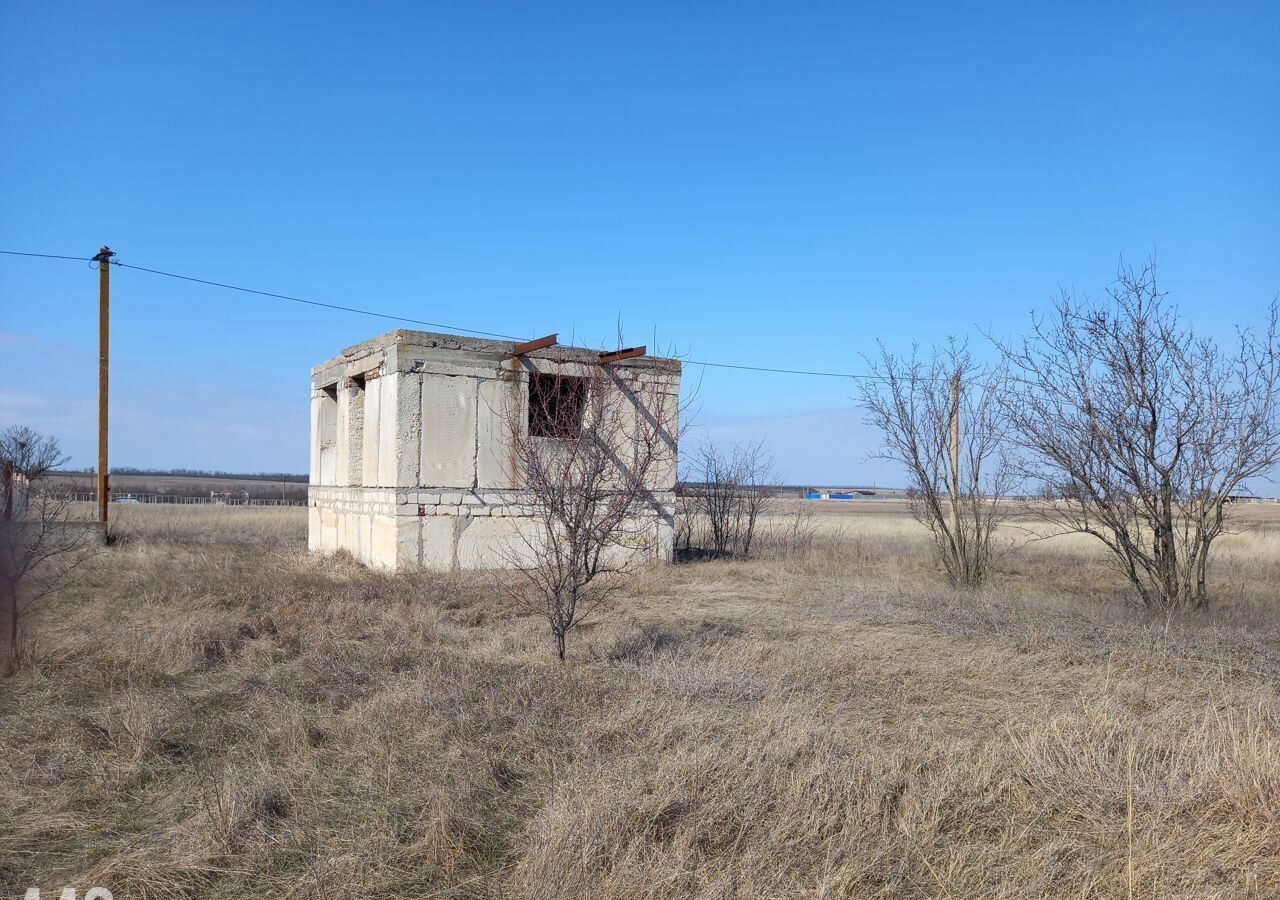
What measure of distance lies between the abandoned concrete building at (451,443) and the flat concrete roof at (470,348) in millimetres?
17

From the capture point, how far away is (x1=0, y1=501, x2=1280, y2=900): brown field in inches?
149

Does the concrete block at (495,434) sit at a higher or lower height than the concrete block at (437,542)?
higher

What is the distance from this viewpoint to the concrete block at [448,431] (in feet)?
44.5

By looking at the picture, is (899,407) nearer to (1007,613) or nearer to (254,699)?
(1007,613)

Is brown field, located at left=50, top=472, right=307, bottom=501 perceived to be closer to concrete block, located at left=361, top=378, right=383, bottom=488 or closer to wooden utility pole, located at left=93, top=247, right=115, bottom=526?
wooden utility pole, located at left=93, top=247, right=115, bottom=526

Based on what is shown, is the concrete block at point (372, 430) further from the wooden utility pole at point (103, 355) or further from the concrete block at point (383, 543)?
the wooden utility pole at point (103, 355)

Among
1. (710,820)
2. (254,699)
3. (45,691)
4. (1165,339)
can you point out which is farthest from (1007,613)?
(45,691)

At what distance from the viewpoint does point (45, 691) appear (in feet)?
21.4

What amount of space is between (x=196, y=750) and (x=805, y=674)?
4477 mm

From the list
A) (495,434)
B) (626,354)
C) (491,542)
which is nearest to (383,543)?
(491,542)

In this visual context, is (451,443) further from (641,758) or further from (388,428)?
(641,758)

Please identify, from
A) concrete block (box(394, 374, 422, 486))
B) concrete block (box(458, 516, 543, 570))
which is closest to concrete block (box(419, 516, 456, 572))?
concrete block (box(458, 516, 543, 570))

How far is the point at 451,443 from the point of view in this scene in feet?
45.1

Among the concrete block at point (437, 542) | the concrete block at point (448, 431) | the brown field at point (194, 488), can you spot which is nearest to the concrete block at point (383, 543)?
the concrete block at point (437, 542)
